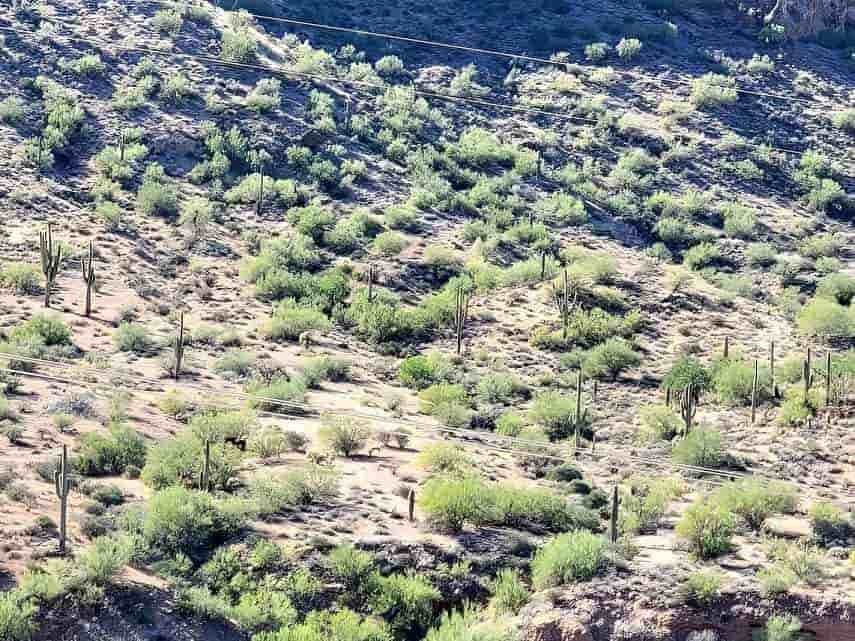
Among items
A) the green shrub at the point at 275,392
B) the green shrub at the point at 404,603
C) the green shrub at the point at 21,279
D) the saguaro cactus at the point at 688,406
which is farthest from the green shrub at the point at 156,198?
the green shrub at the point at 404,603

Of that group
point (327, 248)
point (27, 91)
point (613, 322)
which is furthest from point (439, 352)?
point (27, 91)

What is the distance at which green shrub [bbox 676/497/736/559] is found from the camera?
29219mm

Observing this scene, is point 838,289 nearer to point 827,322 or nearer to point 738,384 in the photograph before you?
point 827,322

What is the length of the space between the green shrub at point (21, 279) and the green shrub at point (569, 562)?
19078 millimetres

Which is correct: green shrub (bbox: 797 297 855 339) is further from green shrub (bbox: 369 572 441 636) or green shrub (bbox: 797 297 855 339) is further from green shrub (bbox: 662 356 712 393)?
green shrub (bbox: 369 572 441 636)

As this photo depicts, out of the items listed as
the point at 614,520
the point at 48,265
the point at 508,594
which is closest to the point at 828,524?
the point at 614,520

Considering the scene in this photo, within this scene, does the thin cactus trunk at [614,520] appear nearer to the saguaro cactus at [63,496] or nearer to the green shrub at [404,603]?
the green shrub at [404,603]

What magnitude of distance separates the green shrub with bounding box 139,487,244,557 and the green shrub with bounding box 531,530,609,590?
594cm

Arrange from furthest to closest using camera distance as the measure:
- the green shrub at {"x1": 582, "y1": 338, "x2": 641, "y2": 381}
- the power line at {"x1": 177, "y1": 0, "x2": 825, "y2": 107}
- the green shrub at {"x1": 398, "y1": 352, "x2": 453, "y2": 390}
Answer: the power line at {"x1": 177, "y1": 0, "x2": 825, "y2": 107} < the green shrub at {"x1": 582, "y1": 338, "x2": 641, "y2": 381} < the green shrub at {"x1": 398, "y1": 352, "x2": 453, "y2": 390}

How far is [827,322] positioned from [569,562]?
60.6 feet

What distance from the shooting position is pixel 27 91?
56156 millimetres

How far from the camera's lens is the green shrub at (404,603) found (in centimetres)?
2722

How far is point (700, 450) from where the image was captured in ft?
113

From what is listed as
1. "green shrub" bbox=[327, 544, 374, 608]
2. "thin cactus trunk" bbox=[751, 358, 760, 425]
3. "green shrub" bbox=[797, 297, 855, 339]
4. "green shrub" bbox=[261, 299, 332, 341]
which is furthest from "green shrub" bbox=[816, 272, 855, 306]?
"green shrub" bbox=[327, 544, 374, 608]
